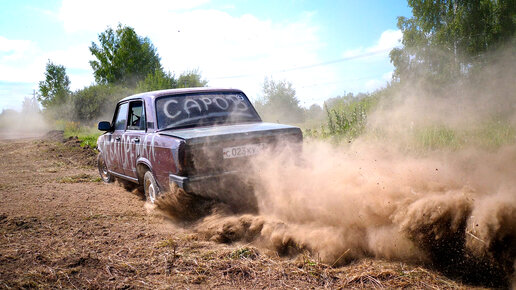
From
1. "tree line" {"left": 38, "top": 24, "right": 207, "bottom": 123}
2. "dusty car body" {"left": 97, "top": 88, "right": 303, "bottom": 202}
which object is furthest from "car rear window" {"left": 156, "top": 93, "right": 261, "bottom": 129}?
"tree line" {"left": 38, "top": 24, "right": 207, "bottom": 123}

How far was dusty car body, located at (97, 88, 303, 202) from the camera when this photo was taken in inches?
163

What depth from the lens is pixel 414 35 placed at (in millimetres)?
25344

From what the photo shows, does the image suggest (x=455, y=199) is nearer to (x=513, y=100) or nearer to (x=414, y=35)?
(x=513, y=100)

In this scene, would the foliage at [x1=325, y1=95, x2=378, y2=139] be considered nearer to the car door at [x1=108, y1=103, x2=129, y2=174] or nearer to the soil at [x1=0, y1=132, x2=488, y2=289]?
the car door at [x1=108, y1=103, x2=129, y2=174]

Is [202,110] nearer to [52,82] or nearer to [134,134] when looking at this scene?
[134,134]

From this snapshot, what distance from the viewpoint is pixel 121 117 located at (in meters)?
6.24

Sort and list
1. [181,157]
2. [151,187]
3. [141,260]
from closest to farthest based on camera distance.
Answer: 1. [141,260]
2. [181,157]
3. [151,187]

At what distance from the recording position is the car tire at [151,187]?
4742 millimetres

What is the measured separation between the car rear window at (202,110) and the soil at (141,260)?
1.39 m

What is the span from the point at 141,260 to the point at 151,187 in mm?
1989

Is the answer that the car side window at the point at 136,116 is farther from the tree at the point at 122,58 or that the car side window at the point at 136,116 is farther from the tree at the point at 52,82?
the tree at the point at 52,82

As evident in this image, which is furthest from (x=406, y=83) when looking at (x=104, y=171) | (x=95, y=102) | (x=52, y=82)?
(x=52, y=82)

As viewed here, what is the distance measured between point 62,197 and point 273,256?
464cm

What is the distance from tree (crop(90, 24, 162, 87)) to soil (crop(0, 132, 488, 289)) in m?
45.0
